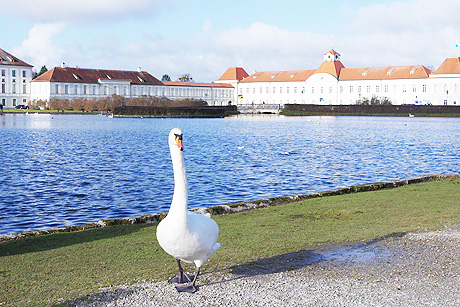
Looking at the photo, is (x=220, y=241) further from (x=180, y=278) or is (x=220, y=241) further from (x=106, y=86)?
(x=106, y=86)

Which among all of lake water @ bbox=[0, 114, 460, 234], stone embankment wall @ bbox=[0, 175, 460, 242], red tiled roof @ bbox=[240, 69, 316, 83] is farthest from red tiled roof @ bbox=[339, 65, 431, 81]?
stone embankment wall @ bbox=[0, 175, 460, 242]

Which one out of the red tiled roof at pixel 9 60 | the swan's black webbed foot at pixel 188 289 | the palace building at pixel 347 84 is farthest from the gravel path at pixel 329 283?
the red tiled roof at pixel 9 60

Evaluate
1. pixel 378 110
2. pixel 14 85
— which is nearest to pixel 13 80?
pixel 14 85

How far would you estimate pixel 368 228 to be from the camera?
789cm

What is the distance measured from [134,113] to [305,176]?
217 ft

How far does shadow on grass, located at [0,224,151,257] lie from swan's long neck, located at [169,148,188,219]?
3474 mm

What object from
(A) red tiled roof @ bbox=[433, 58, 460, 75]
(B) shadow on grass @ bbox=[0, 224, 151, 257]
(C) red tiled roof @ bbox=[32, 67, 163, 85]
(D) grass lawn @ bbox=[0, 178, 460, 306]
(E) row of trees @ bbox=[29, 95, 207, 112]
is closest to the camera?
(D) grass lawn @ bbox=[0, 178, 460, 306]

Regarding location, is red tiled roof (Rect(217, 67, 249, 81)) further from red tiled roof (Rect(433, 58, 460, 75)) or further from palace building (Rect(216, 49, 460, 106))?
red tiled roof (Rect(433, 58, 460, 75))

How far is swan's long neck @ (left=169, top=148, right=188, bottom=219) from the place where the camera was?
4965 mm

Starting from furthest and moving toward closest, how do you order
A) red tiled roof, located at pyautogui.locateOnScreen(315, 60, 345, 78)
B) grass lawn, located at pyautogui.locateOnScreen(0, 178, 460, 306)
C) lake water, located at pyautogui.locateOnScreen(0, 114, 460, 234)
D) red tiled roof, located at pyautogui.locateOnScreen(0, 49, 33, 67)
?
red tiled roof, located at pyautogui.locateOnScreen(315, 60, 345, 78), red tiled roof, located at pyautogui.locateOnScreen(0, 49, 33, 67), lake water, located at pyautogui.locateOnScreen(0, 114, 460, 234), grass lawn, located at pyautogui.locateOnScreen(0, 178, 460, 306)

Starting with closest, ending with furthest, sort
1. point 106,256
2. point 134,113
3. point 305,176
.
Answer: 1. point 106,256
2. point 305,176
3. point 134,113

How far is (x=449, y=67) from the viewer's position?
341 ft

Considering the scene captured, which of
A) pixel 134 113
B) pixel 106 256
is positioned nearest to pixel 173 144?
pixel 106 256

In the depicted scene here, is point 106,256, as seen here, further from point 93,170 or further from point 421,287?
point 93,170
